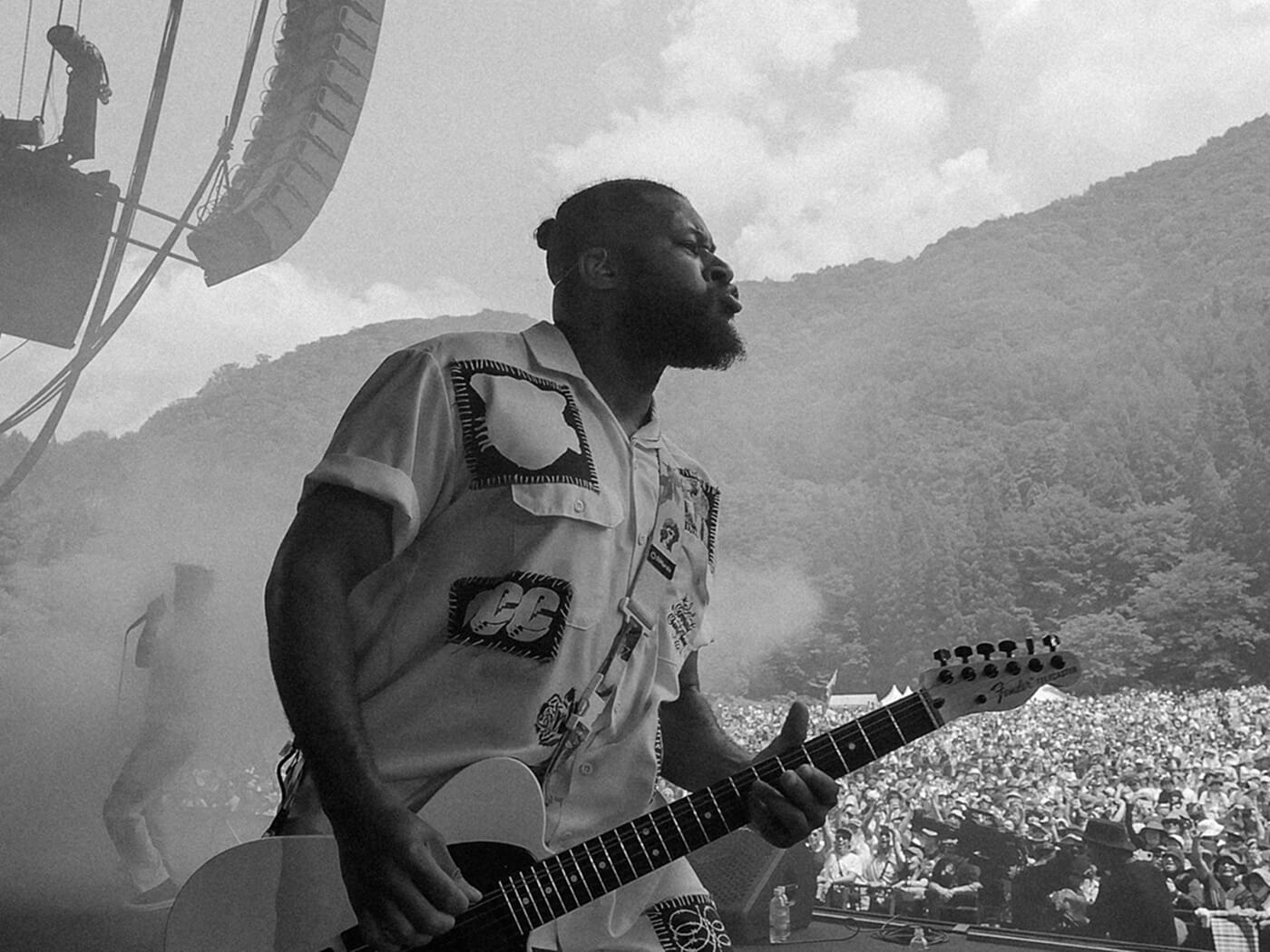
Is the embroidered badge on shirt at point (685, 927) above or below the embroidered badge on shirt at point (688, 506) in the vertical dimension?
below

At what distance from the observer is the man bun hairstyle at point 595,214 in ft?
5.11

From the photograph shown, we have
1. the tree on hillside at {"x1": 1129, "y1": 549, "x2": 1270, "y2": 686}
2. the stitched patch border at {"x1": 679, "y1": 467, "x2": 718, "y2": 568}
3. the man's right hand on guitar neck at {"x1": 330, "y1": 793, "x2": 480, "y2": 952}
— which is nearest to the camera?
the man's right hand on guitar neck at {"x1": 330, "y1": 793, "x2": 480, "y2": 952}

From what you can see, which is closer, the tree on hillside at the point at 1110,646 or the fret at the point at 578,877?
the fret at the point at 578,877

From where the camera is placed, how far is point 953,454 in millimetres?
8969

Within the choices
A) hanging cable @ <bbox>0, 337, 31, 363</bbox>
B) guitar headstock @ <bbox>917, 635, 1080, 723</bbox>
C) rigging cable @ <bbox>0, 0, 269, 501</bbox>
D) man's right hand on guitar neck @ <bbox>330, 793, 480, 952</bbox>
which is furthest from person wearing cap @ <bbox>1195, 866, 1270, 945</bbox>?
hanging cable @ <bbox>0, 337, 31, 363</bbox>

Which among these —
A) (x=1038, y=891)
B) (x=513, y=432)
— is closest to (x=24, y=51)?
(x=513, y=432)

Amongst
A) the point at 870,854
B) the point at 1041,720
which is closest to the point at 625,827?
the point at 870,854

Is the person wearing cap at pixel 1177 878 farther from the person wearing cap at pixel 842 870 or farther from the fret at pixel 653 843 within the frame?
A: the fret at pixel 653 843

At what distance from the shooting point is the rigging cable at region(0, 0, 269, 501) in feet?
21.0

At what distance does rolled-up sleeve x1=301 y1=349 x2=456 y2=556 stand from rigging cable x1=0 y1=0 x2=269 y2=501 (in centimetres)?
582

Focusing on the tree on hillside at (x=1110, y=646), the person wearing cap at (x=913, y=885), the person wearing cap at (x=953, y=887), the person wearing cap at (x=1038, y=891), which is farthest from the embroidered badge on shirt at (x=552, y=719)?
the tree on hillside at (x=1110, y=646)

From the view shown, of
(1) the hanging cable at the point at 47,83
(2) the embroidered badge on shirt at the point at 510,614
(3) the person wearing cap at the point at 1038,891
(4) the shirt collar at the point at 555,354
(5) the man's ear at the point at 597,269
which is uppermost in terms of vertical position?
(1) the hanging cable at the point at 47,83

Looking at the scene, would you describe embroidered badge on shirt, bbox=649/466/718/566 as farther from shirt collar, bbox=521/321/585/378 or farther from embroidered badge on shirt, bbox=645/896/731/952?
embroidered badge on shirt, bbox=645/896/731/952

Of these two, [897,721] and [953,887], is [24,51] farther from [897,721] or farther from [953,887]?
[897,721]
